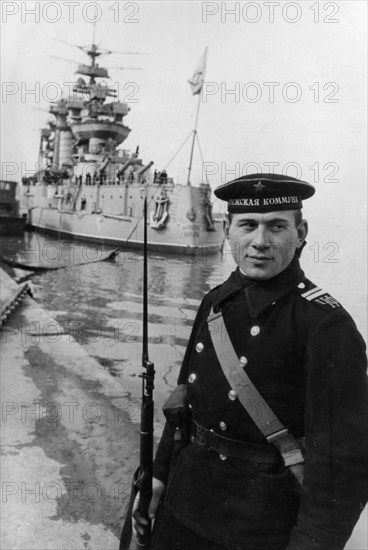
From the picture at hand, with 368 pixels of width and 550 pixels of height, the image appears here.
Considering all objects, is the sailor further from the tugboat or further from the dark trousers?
the tugboat

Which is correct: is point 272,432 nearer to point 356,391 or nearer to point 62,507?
point 356,391

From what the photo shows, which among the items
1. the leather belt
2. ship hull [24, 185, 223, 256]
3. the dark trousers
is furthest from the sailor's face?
ship hull [24, 185, 223, 256]

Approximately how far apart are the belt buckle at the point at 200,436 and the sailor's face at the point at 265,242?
557 millimetres

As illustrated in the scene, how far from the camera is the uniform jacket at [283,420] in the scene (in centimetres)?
145

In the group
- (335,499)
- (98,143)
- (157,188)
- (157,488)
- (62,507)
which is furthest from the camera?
(98,143)

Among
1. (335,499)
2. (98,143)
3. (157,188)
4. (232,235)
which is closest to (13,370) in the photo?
(232,235)

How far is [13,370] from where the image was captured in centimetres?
455

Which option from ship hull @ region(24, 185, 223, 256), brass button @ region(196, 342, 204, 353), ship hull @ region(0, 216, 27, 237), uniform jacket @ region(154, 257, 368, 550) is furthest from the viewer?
ship hull @ region(0, 216, 27, 237)

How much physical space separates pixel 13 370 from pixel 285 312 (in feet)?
11.4

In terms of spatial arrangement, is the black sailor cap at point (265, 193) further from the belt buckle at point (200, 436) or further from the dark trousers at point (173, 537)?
the dark trousers at point (173, 537)

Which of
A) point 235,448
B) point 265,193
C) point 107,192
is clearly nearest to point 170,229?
point 107,192

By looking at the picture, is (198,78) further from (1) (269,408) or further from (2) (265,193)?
(1) (269,408)

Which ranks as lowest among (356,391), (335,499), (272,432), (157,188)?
(335,499)

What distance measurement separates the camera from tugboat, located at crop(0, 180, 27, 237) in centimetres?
3278
